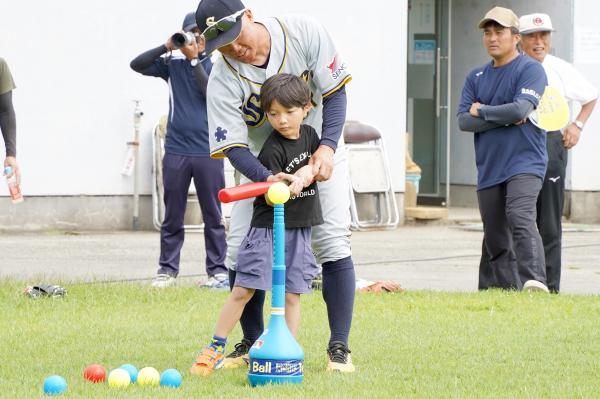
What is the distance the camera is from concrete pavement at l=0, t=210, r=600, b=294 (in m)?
9.96

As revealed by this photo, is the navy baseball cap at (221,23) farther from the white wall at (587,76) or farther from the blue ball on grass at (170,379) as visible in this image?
the white wall at (587,76)

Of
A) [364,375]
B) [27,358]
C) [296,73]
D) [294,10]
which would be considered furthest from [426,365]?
[294,10]

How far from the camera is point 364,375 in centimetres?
556

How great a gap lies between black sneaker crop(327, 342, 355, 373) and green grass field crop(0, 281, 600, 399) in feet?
0.26

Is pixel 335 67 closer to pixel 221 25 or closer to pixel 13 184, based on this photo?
pixel 221 25

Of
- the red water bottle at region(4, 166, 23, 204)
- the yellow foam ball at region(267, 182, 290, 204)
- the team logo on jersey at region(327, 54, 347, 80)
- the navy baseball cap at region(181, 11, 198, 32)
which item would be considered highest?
the navy baseball cap at region(181, 11, 198, 32)

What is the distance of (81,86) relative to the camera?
13570mm

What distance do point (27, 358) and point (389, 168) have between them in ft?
32.5

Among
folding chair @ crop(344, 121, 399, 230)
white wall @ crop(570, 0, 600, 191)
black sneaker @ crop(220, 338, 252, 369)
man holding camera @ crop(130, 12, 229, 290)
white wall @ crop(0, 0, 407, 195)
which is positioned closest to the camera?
black sneaker @ crop(220, 338, 252, 369)

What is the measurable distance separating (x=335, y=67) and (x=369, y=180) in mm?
9446

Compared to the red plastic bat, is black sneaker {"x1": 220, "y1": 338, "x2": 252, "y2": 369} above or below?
below

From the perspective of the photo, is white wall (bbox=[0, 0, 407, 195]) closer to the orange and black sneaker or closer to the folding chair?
the folding chair

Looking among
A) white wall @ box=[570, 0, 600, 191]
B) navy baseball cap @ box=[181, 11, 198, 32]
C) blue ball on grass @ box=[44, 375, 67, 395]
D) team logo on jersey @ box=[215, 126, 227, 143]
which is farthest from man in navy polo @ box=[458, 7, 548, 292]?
white wall @ box=[570, 0, 600, 191]

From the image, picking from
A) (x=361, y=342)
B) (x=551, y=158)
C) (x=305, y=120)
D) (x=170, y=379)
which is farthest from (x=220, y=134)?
(x=551, y=158)
